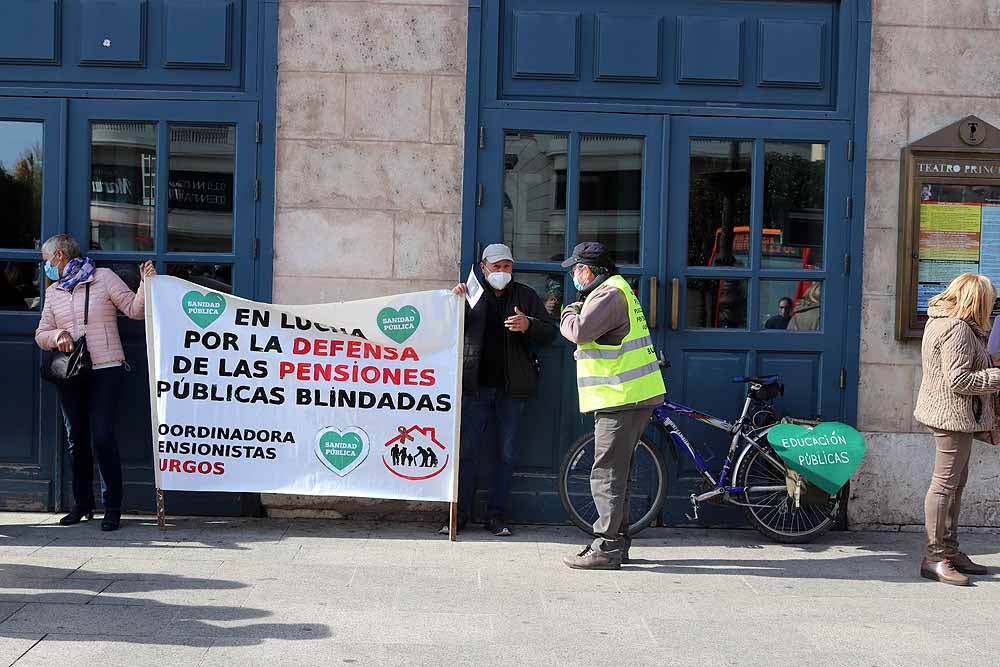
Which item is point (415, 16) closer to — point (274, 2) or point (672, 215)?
point (274, 2)

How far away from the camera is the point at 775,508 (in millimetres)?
7574

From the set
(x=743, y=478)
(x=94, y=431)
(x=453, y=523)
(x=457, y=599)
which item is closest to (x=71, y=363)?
(x=94, y=431)

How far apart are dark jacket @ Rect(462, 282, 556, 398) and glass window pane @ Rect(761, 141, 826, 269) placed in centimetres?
171

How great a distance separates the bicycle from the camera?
7.50 metres

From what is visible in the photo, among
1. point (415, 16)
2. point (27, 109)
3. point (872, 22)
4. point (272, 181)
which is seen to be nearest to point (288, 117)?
point (272, 181)

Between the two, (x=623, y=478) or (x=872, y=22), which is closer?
(x=623, y=478)

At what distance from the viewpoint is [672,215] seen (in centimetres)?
786

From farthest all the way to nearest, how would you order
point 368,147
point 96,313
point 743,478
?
point 368,147, point 743,478, point 96,313

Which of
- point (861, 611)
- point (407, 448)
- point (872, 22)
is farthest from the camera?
point (872, 22)

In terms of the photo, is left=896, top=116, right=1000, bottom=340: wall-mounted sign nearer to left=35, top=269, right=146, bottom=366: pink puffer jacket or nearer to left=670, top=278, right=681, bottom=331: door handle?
left=670, top=278, right=681, bottom=331: door handle

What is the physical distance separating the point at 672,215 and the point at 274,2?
3.11 meters

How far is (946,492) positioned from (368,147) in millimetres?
4346

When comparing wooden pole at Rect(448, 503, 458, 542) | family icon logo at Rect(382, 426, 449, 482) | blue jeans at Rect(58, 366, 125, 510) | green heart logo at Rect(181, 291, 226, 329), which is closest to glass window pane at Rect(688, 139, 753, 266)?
family icon logo at Rect(382, 426, 449, 482)

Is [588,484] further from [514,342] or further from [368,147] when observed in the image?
[368,147]
